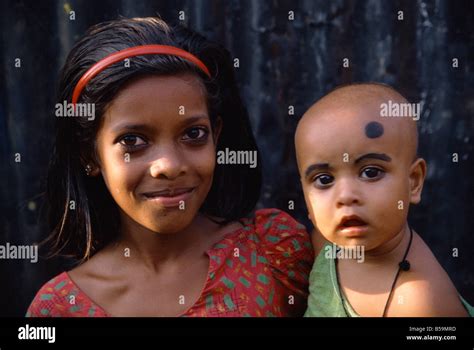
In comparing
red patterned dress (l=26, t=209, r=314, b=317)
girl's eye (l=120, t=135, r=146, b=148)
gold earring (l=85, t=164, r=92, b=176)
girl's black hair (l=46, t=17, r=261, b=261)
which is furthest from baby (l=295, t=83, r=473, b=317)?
gold earring (l=85, t=164, r=92, b=176)

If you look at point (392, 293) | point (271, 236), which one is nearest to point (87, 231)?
point (271, 236)

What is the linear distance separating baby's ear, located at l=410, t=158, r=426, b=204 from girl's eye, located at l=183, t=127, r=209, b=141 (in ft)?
2.09

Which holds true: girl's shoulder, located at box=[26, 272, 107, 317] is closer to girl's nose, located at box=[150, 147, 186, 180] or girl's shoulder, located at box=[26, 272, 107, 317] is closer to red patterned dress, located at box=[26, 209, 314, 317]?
red patterned dress, located at box=[26, 209, 314, 317]

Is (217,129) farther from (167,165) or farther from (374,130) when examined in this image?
(374,130)

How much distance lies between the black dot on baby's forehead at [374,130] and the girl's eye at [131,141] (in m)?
0.66

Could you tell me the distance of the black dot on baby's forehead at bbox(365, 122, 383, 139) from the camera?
7.39ft

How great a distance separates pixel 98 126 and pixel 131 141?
13 centimetres

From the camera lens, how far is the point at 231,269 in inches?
99.2

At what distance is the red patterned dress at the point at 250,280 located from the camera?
245 centimetres

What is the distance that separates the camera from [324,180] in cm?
233

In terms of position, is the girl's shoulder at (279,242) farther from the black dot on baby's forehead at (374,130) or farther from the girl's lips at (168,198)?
the black dot on baby's forehead at (374,130)

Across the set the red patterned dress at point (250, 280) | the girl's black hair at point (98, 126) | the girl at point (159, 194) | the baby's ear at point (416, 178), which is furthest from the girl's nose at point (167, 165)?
the baby's ear at point (416, 178)
